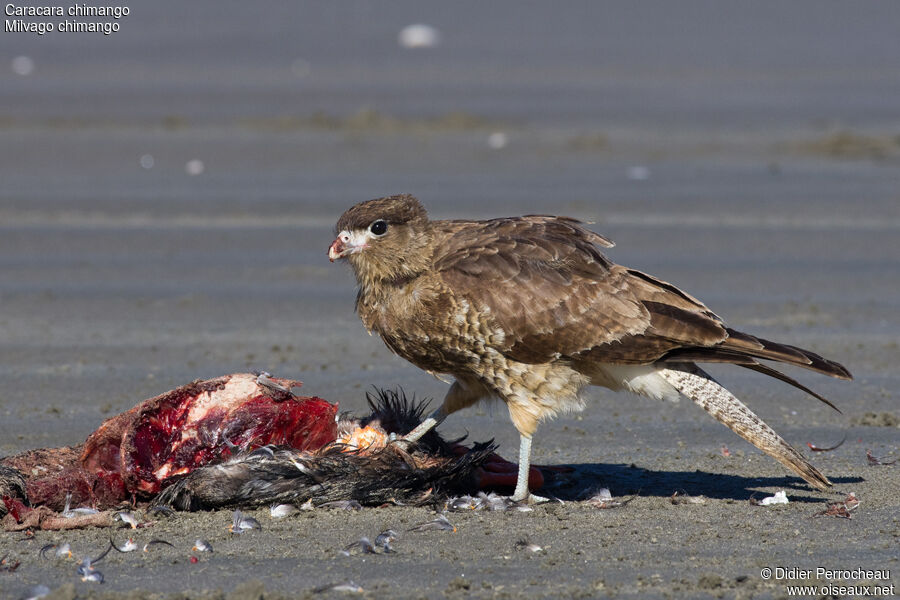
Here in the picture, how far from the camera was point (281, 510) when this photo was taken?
547cm

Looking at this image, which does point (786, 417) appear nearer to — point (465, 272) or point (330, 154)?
point (465, 272)

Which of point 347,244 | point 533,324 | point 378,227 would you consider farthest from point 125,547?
point 533,324

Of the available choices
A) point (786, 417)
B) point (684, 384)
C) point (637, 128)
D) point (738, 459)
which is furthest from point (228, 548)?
point (637, 128)

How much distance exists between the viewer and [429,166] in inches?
606

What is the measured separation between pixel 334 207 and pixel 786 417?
672 centimetres

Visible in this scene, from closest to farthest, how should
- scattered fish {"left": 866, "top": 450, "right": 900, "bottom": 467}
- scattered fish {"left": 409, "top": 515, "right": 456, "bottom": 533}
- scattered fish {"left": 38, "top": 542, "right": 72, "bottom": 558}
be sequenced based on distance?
1. scattered fish {"left": 38, "top": 542, "right": 72, "bottom": 558}
2. scattered fish {"left": 409, "top": 515, "right": 456, "bottom": 533}
3. scattered fish {"left": 866, "top": 450, "right": 900, "bottom": 467}

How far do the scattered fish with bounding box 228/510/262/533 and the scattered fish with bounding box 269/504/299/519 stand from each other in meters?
0.14

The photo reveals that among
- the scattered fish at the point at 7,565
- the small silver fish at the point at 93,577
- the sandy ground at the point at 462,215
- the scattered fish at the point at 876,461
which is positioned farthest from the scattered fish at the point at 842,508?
the scattered fish at the point at 7,565

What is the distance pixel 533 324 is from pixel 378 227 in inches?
35.3

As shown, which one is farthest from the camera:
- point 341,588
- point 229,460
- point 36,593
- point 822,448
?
point 822,448

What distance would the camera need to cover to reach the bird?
586cm

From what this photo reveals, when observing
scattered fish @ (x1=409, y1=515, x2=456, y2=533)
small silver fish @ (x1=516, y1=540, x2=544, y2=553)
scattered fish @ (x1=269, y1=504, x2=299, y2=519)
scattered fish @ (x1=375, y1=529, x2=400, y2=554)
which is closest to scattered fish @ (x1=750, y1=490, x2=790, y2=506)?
small silver fish @ (x1=516, y1=540, x2=544, y2=553)

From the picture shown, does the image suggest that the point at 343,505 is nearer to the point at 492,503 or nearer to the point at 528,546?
the point at 492,503

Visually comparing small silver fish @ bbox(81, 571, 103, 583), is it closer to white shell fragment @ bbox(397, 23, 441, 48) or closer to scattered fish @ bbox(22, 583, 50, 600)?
scattered fish @ bbox(22, 583, 50, 600)
